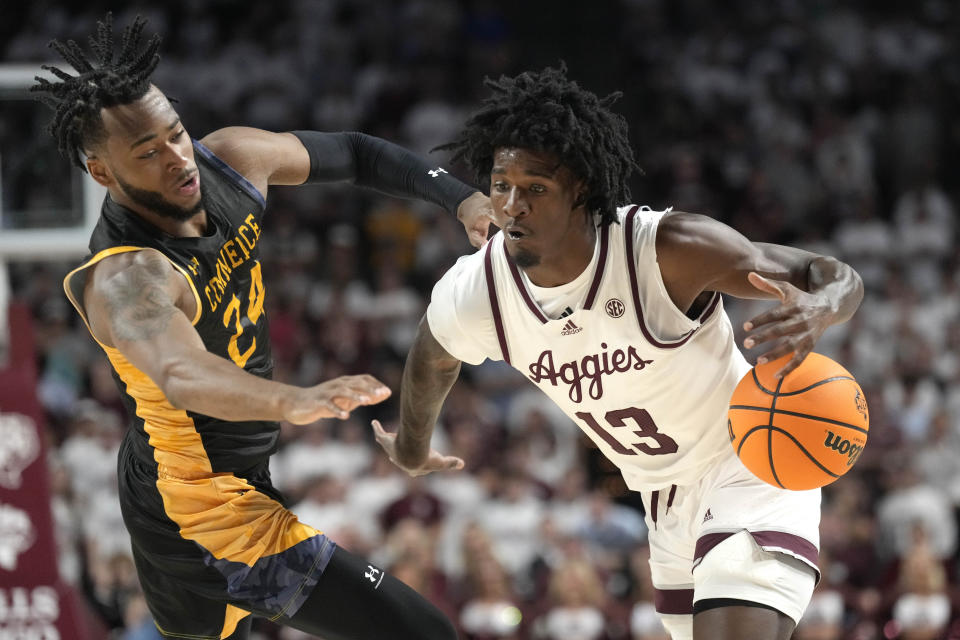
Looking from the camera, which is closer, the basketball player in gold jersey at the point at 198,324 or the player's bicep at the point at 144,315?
the player's bicep at the point at 144,315

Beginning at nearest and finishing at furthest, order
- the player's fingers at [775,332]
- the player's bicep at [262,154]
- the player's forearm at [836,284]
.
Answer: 1. the player's fingers at [775,332]
2. the player's forearm at [836,284]
3. the player's bicep at [262,154]

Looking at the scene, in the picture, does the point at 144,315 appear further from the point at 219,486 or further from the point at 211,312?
the point at 219,486

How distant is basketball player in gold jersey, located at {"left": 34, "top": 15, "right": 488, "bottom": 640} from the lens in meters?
3.78

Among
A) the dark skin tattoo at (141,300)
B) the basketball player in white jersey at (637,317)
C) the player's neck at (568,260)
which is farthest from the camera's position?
the player's neck at (568,260)

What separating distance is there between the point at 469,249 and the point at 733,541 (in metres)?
7.37

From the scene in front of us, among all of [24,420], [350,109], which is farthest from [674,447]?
[350,109]

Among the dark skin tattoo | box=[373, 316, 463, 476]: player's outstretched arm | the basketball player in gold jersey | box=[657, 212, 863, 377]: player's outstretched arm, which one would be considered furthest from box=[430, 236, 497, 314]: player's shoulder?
the dark skin tattoo

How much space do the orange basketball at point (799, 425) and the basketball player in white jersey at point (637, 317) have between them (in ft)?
0.71

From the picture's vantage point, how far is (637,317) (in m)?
3.87

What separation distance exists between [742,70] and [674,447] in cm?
991

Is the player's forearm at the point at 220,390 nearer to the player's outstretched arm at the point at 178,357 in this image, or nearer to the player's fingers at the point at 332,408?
the player's outstretched arm at the point at 178,357

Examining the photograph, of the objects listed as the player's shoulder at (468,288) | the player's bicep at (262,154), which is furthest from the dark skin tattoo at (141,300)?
the player's shoulder at (468,288)

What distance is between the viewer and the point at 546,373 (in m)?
4.08

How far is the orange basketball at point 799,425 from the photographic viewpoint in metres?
3.75
